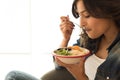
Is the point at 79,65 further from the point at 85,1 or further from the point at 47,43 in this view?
the point at 47,43

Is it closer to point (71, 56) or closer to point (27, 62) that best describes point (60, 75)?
point (71, 56)

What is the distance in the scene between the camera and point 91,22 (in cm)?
121

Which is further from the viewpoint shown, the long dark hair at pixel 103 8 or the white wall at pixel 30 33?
the white wall at pixel 30 33

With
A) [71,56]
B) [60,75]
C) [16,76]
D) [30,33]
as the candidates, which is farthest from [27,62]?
[71,56]

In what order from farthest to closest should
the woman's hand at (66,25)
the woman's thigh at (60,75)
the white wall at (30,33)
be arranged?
the white wall at (30,33) < the woman's thigh at (60,75) < the woman's hand at (66,25)

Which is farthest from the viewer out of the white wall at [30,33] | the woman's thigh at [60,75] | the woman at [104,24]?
the white wall at [30,33]

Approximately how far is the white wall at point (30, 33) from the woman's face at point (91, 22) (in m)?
1.25

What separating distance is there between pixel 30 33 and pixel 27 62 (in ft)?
1.02

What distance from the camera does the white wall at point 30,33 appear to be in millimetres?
2498

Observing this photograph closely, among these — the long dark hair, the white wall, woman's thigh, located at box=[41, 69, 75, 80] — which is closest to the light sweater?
woman's thigh, located at box=[41, 69, 75, 80]

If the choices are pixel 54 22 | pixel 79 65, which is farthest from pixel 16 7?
pixel 79 65

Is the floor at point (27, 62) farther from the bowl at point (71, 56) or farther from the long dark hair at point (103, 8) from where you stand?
the long dark hair at point (103, 8)

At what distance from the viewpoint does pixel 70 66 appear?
1.37m

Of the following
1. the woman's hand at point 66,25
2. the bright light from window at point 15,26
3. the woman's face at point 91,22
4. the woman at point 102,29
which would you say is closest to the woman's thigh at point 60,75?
the woman at point 102,29
